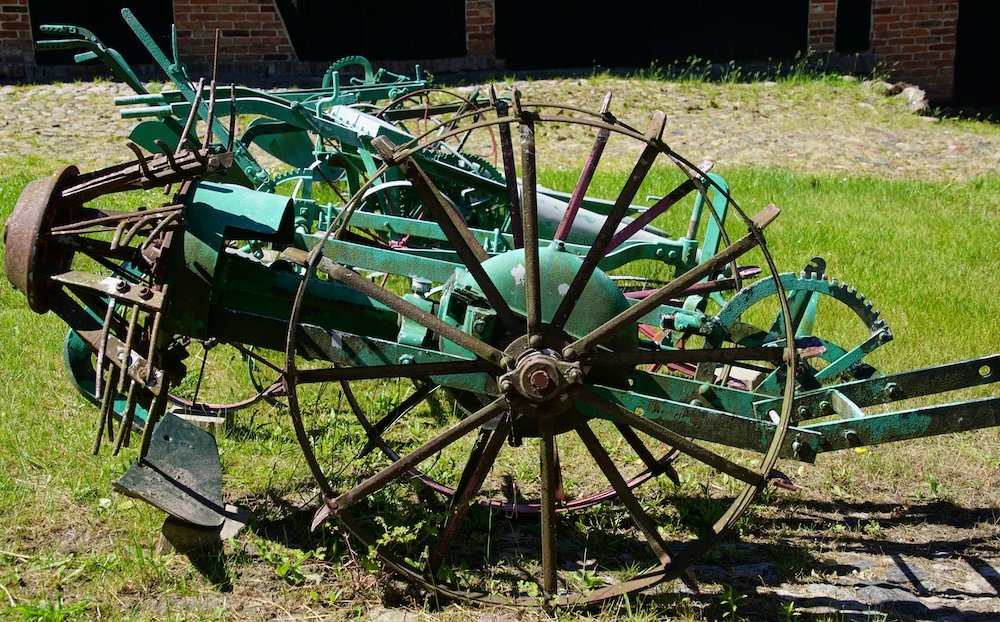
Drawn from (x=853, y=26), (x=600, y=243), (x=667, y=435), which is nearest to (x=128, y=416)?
(x=600, y=243)

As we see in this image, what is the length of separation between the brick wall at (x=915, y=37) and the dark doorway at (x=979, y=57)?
3.05 ft

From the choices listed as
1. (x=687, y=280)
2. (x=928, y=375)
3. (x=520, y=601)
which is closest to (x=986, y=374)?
(x=928, y=375)

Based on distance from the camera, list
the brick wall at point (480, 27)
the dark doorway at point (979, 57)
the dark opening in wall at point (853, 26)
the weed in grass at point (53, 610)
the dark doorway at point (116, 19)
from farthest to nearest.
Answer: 1. the dark doorway at point (979, 57)
2. the dark opening in wall at point (853, 26)
3. the dark doorway at point (116, 19)
4. the brick wall at point (480, 27)
5. the weed in grass at point (53, 610)

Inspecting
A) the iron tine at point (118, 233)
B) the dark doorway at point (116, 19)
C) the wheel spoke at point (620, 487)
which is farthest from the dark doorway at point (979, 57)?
the iron tine at point (118, 233)

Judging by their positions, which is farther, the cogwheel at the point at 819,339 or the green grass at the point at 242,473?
the cogwheel at the point at 819,339

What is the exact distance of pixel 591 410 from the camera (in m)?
3.41

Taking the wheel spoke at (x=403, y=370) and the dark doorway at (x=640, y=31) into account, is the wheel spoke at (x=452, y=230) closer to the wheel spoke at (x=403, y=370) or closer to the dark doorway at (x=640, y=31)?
the wheel spoke at (x=403, y=370)

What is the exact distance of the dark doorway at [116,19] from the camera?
1310 centimetres

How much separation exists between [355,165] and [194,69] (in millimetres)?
6895

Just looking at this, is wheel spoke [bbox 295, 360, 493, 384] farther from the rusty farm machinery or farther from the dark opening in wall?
the dark opening in wall

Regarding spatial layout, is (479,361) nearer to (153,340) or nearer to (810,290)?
(153,340)

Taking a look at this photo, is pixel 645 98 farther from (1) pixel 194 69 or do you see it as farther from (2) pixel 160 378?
(2) pixel 160 378

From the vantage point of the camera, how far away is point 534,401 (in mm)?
3145

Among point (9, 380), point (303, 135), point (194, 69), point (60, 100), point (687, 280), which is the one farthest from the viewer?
point (194, 69)
